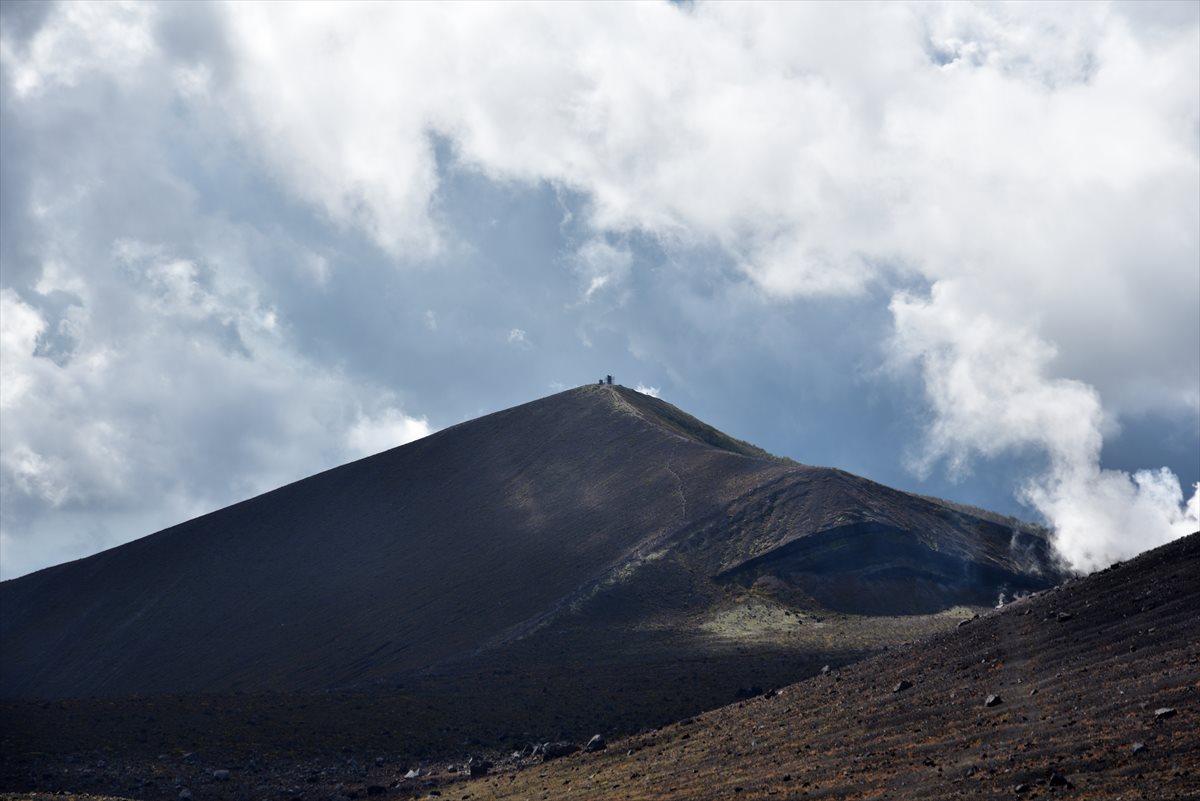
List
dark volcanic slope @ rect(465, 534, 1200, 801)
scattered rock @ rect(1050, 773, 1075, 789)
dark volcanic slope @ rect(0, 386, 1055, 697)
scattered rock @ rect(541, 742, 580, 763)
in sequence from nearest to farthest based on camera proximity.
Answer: scattered rock @ rect(1050, 773, 1075, 789) → dark volcanic slope @ rect(465, 534, 1200, 801) → scattered rock @ rect(541, 742, 580, 763) → dark volcanic slope @ rect(0, 386, 1055, 697)

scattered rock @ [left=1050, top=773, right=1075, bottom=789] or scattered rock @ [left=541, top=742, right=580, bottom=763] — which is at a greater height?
scattered rock @ [left=541, top=742, right=580, bottom=763]

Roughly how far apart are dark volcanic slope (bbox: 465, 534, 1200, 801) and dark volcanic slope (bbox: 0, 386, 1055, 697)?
76.4 feet

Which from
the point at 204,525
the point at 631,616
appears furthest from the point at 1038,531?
the point at 204,525

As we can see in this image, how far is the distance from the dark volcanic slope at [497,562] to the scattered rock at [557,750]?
20.6 meters

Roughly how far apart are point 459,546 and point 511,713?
4185 cm

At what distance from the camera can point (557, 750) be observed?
147 feet

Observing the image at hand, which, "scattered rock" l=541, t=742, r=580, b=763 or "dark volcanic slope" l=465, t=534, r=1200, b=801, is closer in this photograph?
"dark volcanic slope" l=465, t=534, r=1200, b=801

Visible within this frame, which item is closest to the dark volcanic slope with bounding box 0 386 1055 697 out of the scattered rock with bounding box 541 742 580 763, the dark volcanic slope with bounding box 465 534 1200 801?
the scattered rock with bounding box 541 742 580 763

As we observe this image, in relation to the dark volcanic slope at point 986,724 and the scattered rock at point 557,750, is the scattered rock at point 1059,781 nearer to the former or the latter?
the dark volcanic slope at point 986,724

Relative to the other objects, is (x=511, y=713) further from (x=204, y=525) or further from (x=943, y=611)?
(x=204, y=525)

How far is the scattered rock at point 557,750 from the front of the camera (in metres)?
44.3

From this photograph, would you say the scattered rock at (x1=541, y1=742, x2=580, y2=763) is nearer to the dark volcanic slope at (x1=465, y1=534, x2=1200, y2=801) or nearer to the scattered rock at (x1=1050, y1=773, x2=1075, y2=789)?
the dark volcanic slope at (x1=465, y1=534, x2=1200, y2=801)

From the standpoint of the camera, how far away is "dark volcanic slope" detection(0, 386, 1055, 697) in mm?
75188

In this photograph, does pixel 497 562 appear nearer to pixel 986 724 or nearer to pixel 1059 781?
pixel 986 724
